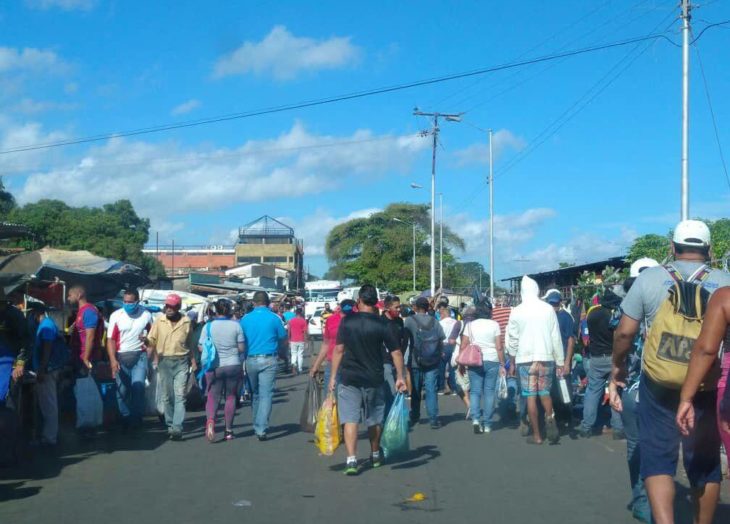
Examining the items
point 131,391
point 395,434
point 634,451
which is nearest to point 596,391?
point 395,434

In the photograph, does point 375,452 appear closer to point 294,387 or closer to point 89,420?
point 89,420

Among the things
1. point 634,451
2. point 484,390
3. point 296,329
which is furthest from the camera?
point 296,329

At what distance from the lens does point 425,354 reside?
478 inches

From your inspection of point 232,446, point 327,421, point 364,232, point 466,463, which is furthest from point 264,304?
point 364,232

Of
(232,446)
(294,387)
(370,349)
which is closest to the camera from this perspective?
(370,349)

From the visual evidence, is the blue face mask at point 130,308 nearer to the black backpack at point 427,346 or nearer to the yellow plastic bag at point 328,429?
the yellow plastic bag at point 328,429

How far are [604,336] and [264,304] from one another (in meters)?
4.37

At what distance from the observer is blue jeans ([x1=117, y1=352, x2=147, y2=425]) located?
11305mm

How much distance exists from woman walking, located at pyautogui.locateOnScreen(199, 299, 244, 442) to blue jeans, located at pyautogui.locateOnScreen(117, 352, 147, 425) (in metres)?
1.24

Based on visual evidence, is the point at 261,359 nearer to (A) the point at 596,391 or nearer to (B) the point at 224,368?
(B) the point at 224,368

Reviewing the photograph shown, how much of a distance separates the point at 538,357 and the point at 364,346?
2605 millimetres

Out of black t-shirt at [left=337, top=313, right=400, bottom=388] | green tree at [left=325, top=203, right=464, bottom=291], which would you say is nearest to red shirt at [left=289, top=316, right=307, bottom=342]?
black t-shirt at [left=337, top=313, right=400, bottom=388]

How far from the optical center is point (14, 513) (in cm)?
688

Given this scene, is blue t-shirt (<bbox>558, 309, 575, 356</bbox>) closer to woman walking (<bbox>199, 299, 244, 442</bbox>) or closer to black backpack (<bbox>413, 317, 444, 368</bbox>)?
black backpack (<bbox>413, 317, 444, 368</bbox>)
